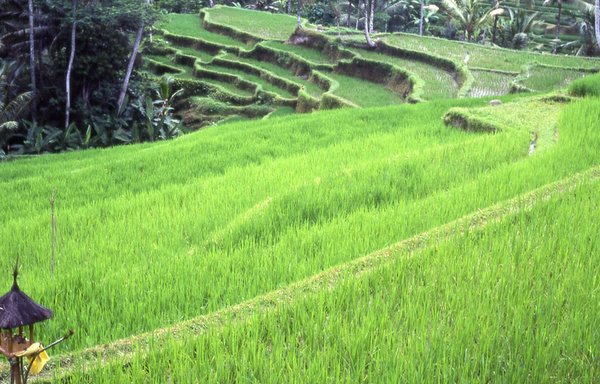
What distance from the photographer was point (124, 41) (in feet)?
45.8

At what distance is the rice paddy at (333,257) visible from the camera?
1.90m

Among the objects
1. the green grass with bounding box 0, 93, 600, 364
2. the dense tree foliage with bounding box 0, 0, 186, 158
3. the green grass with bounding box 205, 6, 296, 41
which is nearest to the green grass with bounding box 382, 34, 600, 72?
the green grass with bounding box 205, 6, 296, 41

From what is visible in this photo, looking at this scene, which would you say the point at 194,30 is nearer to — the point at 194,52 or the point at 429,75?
the point at 194,52

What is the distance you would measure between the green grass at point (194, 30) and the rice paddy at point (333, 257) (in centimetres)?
1834

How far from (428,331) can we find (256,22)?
26557mm

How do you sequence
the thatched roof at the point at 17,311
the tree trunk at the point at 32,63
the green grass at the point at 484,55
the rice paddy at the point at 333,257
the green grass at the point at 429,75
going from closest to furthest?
the thatched roof at the point at 17,311
the rice paddy at the point at 333,257
the tree trunk at the point at 32,63
the green grass at the point at 429,75
the green grass at the point at 484,55

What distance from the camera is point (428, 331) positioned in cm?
204

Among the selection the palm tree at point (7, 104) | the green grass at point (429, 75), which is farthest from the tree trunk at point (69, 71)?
the green grass at point (429, 75)

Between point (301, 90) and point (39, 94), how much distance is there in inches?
250

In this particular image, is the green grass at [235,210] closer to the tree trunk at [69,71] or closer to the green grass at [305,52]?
the tree trunk at [69,71]

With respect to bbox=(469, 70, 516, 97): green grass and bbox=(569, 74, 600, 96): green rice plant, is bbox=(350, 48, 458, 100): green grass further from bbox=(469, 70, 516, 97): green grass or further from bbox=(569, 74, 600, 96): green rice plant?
bbox=(569, 74, 600, 96): green rice plant

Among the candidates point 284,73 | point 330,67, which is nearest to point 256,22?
point 284,73

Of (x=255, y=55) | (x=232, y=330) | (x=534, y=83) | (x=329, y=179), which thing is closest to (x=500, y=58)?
(x=534, y=83)

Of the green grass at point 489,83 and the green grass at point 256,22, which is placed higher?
the green grass at point 256,22
